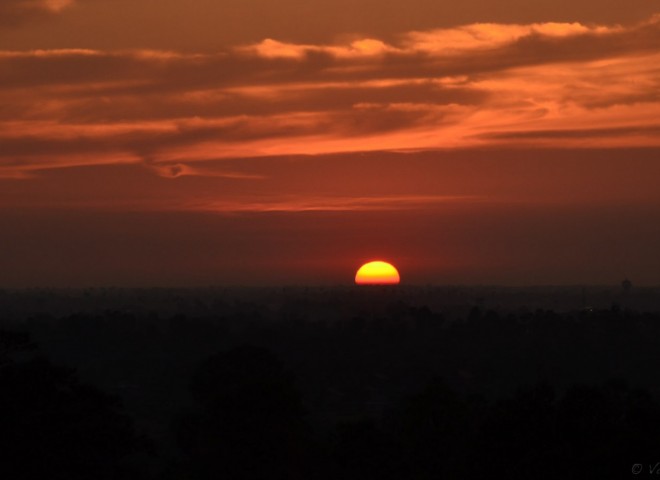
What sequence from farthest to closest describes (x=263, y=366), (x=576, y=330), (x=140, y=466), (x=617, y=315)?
(x=617, y=315) → (x=576, y=330) → (x=263, y=366) → (x=140, y=466)

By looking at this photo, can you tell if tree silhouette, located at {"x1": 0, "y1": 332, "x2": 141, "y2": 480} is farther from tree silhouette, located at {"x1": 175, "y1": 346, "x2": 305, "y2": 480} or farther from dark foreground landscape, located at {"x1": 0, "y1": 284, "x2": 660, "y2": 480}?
tree silhouette, located at {"x1": 175, "y1": 346, "x2": 305, "y2": 480}

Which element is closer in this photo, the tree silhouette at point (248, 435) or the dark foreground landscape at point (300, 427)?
the dark foreground landscape at point (300, 427)

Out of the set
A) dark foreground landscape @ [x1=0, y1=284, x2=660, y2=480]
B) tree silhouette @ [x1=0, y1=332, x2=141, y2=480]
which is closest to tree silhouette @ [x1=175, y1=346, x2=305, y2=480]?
dark foreground landscape @ [x1=0, y1=284, x2=660, y2=480]

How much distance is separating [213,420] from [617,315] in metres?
100

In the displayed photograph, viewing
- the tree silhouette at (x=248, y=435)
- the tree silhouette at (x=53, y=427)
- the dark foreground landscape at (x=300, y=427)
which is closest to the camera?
the tree silhouette at (x=53, y=427)

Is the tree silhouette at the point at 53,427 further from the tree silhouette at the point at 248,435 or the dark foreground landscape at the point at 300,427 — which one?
the tree silhouette at the point at 248,435

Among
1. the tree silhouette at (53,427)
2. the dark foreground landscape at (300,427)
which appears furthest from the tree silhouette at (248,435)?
the tree silhouette at (53,427)

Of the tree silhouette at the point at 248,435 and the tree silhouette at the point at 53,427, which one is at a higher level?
the tree silhouette at the point at 53,427

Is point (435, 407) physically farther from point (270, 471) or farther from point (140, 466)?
point (140, 466)

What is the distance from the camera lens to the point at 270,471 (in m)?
41.1

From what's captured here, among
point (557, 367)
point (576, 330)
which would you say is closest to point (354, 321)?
point (576, 330)

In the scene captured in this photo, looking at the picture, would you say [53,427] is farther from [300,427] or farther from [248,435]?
[300,427]

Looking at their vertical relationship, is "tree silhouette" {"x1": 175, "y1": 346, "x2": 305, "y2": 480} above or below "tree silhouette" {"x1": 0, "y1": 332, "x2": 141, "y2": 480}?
below

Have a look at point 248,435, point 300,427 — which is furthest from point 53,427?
point 300,427
